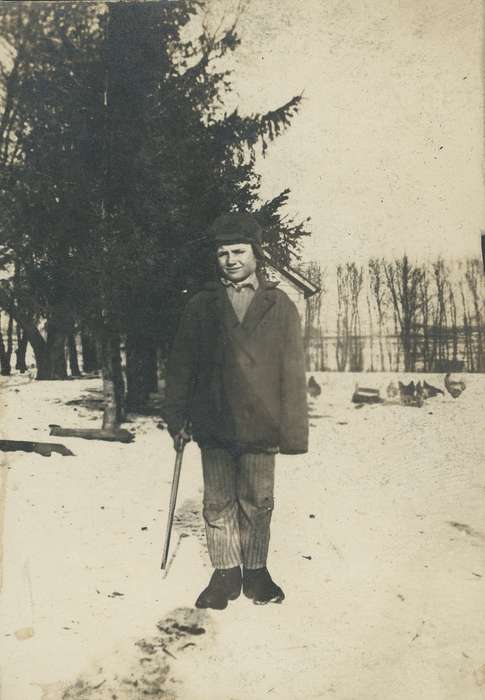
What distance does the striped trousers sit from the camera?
279 cm

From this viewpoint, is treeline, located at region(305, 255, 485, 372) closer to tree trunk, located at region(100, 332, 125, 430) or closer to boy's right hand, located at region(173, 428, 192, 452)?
boy's right hand, located at region(173, 428, 192, 452)

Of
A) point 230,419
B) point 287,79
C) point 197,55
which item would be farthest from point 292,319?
point 197,55

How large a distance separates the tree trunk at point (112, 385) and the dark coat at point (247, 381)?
0.73m

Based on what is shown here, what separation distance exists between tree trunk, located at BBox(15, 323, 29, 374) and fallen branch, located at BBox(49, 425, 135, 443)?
0.40 m

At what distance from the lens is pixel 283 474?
3.04m

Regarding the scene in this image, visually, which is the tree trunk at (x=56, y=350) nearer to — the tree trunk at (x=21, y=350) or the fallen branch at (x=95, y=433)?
the tree trunk at (x=21, y=350)

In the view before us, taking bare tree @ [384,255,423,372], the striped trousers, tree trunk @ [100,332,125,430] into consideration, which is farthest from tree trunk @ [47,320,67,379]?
bare tree @ [384,255,423,372]

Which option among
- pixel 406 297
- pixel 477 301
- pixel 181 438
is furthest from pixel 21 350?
pixel 477 301

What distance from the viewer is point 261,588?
2822 millimetres

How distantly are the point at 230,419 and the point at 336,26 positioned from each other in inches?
89.0

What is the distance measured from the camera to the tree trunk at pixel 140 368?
10.4 feet

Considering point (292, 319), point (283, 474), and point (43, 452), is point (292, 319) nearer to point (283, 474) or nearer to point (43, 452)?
point (283, 474)

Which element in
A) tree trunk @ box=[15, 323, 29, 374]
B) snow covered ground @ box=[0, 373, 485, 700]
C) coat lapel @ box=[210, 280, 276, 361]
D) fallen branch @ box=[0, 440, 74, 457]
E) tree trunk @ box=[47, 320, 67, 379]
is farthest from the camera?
tree trunk @ box=[47, 320, 67, 379]

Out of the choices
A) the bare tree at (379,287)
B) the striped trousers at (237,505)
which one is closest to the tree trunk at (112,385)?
the striped trousers at (237,505)
